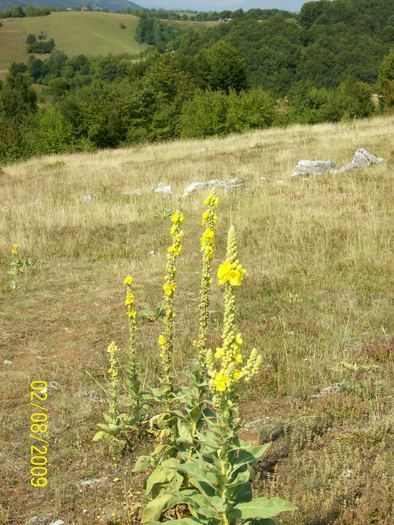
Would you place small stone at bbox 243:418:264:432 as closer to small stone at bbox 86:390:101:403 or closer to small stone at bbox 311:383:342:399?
small stone at bbox 311:383:342:399

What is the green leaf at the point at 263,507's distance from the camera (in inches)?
109

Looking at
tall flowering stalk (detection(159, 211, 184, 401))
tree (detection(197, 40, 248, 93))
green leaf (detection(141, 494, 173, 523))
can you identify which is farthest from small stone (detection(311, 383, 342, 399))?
tree (detection(197, 40, 248, 93))

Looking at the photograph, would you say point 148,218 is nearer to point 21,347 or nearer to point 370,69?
point 21,347

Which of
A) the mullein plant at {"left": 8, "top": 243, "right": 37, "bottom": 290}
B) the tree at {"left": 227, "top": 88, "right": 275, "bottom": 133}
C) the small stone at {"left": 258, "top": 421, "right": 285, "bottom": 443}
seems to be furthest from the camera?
the tree at {"left": 227, "top": 88, "right": 275, "bottom": 133}

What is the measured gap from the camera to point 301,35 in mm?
92812

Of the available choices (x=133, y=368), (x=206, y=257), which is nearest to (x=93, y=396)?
(x=133, y=368)

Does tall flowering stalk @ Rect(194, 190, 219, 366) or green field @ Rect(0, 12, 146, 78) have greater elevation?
green field @ Rect(0, 12, 146, 78)

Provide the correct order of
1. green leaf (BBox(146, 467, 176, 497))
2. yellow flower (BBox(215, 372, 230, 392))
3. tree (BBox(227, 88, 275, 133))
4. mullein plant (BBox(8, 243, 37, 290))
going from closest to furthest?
yellow flower (BBox(215, 372, 230, 392)) → green leaf (BBox(146, 467, 176, 497)) → mullein plant (BBox(8, 243, 37, 290)) → tree (BBox(227, 88, 275, 133))

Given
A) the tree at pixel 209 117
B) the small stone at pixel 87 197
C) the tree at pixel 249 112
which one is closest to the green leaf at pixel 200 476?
the small stone at pixel 87 197

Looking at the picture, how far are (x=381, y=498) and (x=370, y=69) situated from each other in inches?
3161

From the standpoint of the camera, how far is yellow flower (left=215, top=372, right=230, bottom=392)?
2580 millimetres

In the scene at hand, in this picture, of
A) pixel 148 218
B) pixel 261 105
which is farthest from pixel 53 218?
pixel 261 105

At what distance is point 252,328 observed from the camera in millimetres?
6902

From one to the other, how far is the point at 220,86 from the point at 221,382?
63148 millimetres
